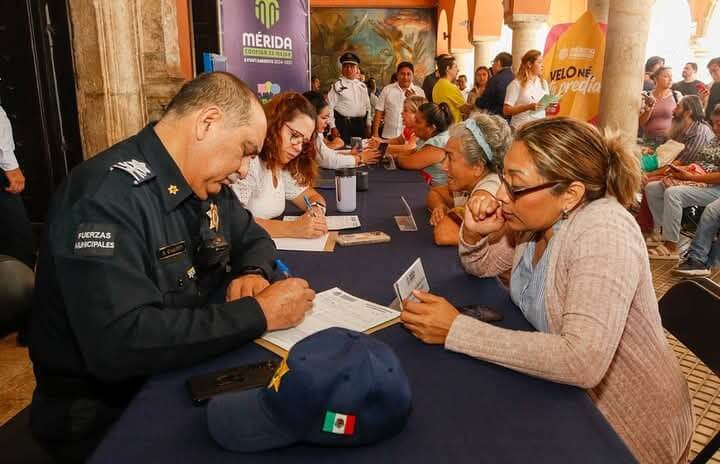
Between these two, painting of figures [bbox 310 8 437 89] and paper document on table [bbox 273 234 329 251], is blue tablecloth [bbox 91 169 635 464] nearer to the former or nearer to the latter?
paper document on table [bbox 273 234 329 251]

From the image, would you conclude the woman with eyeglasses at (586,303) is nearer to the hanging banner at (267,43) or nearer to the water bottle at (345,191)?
the water bottle at (345,191)

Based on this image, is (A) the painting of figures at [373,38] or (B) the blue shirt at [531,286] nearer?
(B) the blue shirt at [531,286]

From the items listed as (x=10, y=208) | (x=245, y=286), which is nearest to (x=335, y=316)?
(x=245, y=286)

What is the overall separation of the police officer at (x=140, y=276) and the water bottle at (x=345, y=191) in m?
1.27

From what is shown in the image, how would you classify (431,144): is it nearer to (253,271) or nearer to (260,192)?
(260,192)

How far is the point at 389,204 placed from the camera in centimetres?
304

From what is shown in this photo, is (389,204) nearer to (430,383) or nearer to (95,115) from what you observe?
(430,383)

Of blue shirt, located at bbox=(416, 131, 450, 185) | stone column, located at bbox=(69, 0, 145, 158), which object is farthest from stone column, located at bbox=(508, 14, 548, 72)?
stone column, located at bbox=(69, 0, 145, 158)

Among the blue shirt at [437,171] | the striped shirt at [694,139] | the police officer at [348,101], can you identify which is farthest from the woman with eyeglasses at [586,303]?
the police officer at [348,101]

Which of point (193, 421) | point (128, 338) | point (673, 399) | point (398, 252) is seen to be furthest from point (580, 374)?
point (398, 252)

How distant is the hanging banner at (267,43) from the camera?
4.50m

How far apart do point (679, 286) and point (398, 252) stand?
3.11 ft

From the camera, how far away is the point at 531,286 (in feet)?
4.99

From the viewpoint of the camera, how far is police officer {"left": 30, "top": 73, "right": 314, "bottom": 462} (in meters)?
1.14
